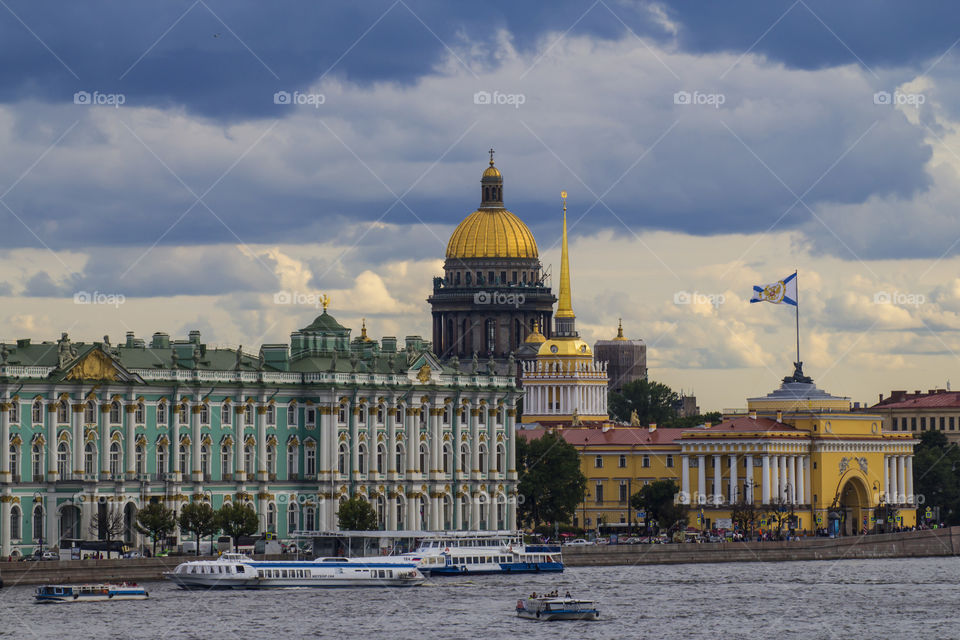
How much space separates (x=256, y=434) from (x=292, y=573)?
1656cm

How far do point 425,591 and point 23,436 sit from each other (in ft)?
61.1

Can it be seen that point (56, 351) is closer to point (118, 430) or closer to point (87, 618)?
point (118, 430)

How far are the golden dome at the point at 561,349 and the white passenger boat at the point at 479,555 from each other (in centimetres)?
7553

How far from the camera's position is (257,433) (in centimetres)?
12506

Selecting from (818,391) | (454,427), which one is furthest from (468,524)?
(818,391)

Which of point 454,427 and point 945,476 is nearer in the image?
point 454,427

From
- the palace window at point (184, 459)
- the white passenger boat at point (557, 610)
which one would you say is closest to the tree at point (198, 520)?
the palace window at point (184, 459)

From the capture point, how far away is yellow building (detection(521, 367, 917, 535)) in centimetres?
15625

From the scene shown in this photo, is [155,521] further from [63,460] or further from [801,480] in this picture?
[801,480]

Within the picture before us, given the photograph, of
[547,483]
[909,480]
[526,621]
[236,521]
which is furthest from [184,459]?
[909,480]

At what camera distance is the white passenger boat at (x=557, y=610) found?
315ft

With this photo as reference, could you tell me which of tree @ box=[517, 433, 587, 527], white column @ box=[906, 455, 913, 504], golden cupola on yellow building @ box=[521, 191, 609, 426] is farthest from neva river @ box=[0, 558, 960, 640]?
golden cupola on yellow building @ box=[521, 191, 609, 426]

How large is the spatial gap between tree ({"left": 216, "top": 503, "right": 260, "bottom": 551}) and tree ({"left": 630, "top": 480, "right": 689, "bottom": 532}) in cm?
3759

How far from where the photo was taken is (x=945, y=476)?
170500 mm
